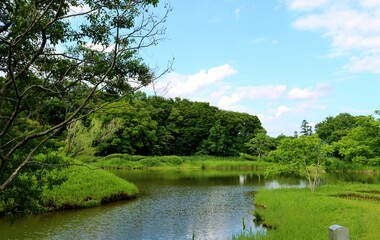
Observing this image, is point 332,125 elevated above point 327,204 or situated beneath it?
elevated above

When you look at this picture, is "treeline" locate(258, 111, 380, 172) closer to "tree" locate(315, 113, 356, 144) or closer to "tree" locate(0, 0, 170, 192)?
"tree" locate(0, 0, 170, 192)

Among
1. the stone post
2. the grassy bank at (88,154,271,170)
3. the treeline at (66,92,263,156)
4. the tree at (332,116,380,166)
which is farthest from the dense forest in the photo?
the stone post

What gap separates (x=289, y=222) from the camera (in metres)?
13.2

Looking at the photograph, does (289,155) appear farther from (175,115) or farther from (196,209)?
(175,115)

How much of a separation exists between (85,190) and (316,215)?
43.1 ft

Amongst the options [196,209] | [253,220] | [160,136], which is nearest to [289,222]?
[253,220]

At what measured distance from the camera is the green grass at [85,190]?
60.5 ft

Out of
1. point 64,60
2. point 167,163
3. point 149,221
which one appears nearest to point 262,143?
point 167,163

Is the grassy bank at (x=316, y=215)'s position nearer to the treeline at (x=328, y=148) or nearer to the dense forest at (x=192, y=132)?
the treeline at (x=328, y=148)

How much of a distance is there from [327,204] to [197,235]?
6326 mm

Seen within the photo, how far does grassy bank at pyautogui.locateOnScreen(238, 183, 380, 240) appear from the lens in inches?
435

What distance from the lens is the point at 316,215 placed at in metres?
13.8

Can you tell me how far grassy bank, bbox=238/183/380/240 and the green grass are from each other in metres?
9.13

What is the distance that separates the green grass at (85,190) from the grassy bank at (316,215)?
9125 mm
